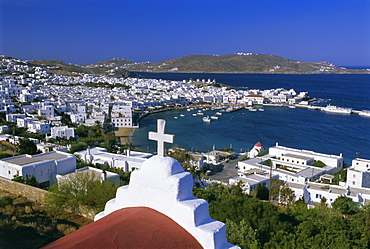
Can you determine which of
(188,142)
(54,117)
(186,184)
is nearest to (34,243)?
(186,184)

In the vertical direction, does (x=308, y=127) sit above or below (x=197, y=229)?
below

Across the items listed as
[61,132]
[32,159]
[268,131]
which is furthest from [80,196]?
[268,131]

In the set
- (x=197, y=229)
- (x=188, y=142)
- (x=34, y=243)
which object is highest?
(x=197, y=229)

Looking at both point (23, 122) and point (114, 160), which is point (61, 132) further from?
point (114, 160)

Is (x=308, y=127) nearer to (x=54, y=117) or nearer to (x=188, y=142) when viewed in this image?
(x=188, y=142)

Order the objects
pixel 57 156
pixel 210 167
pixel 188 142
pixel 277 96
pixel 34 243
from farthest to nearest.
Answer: pixel 277 96 → pixel 188 142 → pixel 210 167 → pixel 57 156 → pixel 34 243

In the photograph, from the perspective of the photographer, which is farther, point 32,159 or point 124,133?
point 124,133

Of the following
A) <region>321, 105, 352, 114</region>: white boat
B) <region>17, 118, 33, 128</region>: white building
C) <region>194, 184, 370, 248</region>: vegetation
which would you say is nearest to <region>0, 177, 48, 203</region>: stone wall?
<region>194, 184, 370, 248</region>: vegetation
